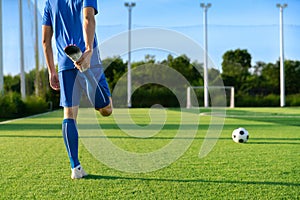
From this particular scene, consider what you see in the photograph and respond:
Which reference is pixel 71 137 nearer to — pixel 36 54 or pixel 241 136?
pixel 241 136

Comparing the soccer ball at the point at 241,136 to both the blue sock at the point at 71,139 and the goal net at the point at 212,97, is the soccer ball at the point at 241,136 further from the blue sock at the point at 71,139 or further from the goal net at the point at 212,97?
the goal net at the point at 212,97

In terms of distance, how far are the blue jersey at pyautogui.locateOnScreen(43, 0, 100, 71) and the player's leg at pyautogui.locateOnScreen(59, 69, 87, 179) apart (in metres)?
0.08

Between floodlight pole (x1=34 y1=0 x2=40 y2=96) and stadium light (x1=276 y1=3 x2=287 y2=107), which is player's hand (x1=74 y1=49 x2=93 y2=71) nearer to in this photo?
floodlight pole (x1=34 y1=0 x2=40 y2=96)

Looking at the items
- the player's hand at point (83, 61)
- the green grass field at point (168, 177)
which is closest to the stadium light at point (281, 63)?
the green grass field at point (168, 177)

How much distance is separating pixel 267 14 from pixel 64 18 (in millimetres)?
31783

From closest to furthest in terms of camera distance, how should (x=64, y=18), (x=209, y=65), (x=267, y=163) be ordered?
(x=64, y=18) < (x=267, y=163) < (x=209, y=65)

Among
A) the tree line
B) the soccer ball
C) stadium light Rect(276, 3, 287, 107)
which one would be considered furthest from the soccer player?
stadium light Rect(276, 3, 287, 107)

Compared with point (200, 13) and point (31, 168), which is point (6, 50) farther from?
point (31, 168)

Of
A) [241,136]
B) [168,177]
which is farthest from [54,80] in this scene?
[241,136]

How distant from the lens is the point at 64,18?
306 centimetres

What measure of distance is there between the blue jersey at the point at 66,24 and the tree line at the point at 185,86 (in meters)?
11.5

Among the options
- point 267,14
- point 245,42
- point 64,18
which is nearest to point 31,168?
point 64,18

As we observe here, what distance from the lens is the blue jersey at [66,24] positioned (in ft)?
9.88

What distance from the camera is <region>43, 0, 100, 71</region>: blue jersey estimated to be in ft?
9.88
